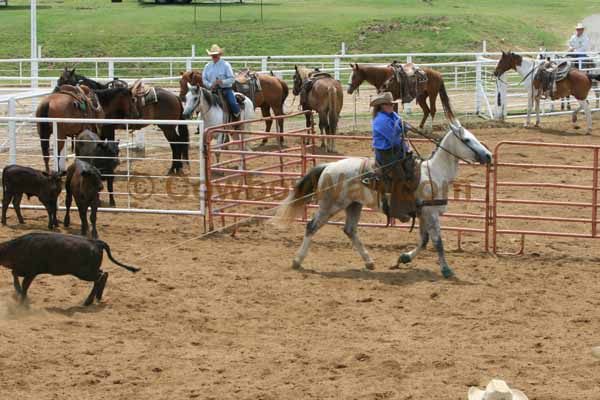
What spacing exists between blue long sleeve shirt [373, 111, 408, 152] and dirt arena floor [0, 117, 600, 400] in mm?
1240

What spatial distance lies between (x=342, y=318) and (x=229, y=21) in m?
38.1

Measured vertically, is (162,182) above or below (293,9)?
below

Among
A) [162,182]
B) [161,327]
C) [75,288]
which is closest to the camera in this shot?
[161,327]

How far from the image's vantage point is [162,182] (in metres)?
14.2

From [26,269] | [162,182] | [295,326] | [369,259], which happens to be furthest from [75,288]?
[162,182]

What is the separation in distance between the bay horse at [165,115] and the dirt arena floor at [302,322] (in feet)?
10.8

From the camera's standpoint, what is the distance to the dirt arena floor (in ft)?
22.0

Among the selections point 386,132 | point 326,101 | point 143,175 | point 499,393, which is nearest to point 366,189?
point 386,132

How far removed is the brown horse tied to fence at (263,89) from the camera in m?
18.0

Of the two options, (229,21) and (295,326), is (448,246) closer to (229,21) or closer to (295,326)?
(295,326)

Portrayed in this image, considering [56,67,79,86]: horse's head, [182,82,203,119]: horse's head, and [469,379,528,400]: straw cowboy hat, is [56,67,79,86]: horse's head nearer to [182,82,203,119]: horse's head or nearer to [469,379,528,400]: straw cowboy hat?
[182,82,203,119]: horse's head

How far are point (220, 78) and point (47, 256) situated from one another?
778cm

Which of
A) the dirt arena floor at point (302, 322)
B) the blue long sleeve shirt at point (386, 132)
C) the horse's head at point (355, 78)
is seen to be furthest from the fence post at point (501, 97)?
the blue long sleeve shirt at point (386, 132)

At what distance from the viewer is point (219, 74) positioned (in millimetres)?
15750
